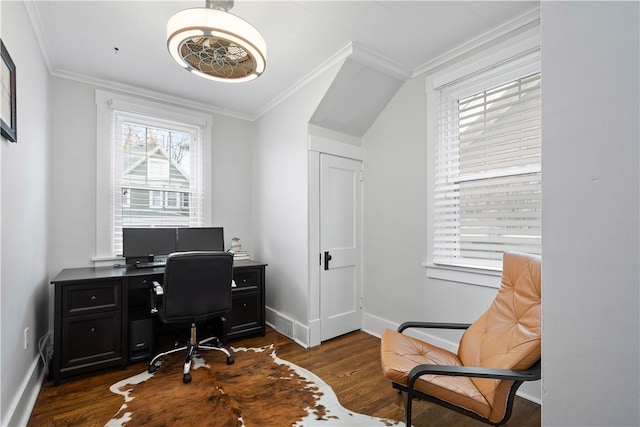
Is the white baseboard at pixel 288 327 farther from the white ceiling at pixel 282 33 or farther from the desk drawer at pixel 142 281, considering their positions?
the white ceiling at pixel 282 33

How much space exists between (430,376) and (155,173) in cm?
331

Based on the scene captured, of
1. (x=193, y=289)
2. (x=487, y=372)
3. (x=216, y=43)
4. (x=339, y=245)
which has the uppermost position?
(x=216, y=43)

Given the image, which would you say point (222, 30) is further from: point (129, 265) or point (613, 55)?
point (129, 265)

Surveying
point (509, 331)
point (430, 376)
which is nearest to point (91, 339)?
point (430, 376)

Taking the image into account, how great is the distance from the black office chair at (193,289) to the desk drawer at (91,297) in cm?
Answer: 31

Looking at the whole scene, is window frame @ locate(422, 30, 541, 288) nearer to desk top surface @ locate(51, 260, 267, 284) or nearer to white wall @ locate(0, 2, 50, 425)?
desk top surface @ locate(51, 260, 267, 284)

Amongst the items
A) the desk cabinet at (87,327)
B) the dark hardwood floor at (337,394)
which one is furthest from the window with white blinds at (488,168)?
the desk cabinet at (87,327)

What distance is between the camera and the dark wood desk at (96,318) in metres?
2.23

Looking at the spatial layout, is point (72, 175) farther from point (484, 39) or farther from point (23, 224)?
point (484, 39)

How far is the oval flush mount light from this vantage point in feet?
5.37

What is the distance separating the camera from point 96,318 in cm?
236

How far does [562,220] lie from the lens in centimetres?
68

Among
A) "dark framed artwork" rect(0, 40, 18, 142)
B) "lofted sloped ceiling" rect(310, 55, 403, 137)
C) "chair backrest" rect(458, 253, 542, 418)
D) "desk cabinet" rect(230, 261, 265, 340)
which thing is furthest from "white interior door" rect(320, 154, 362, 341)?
"dark framed artwork" rect(0, 40, 18, 142)

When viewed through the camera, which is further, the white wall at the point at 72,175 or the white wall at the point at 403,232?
the white wall at the point at 72,175
